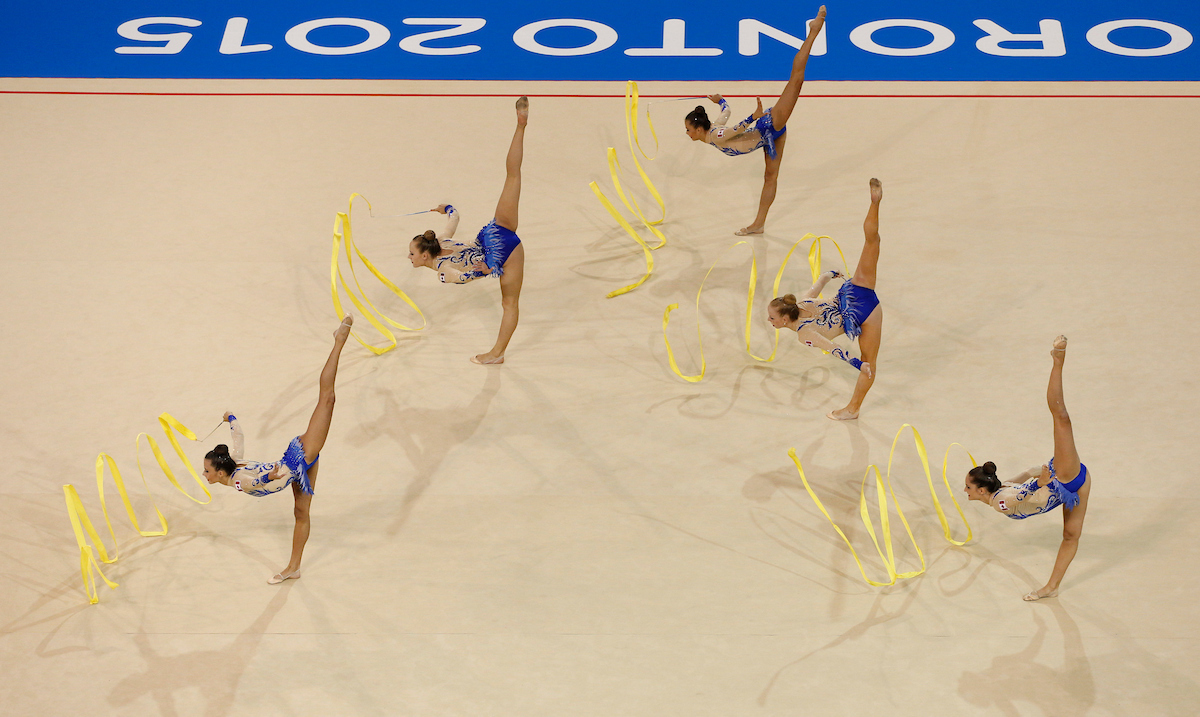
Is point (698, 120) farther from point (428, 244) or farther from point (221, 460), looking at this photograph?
point (221, 460)

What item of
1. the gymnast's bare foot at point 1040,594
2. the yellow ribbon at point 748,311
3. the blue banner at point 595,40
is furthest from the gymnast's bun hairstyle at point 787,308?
the blue banner at point 595,40

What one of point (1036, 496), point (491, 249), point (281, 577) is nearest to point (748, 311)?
point (491, 249)

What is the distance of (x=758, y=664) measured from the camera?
465 centimetres

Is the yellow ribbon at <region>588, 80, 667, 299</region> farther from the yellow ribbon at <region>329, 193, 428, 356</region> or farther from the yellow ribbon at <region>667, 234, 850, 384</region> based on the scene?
the yellow ribbon at <region>329, 193, 428, 356</region>

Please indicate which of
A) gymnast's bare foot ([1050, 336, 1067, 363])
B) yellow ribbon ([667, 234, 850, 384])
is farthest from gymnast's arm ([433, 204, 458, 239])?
gymnast's bare foot ([1050, 336, 1067, 363])

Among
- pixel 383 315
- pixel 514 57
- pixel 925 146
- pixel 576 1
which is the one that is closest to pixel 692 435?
pixel 383 315

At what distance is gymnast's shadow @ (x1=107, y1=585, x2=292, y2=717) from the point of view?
4590mm

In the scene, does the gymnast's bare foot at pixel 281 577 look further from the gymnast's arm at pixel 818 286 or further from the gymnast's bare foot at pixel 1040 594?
the gymnast's bare foot at pixel 1040 594

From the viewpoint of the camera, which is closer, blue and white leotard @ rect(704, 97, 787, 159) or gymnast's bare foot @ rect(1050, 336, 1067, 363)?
gymnast's bare foot @ rect(1050, 336, 1067, 363)

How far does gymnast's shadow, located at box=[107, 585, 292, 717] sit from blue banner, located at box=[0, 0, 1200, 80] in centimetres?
585

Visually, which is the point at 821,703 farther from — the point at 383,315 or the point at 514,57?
the point at 514,57

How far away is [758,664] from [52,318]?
510 cm

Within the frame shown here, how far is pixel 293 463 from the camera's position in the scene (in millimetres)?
4879

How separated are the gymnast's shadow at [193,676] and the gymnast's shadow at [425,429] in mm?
1186
